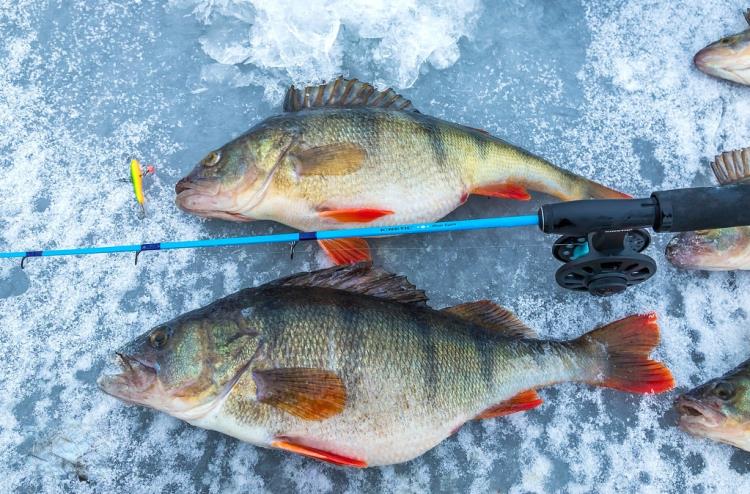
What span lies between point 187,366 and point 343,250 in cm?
70

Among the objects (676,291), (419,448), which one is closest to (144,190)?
(419,448)

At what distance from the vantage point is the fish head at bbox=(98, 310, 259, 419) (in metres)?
1.82

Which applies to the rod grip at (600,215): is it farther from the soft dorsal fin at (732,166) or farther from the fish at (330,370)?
the soft dorsal fin at (732,166)

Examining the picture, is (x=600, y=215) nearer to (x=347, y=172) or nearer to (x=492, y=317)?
(x=492, y=317)

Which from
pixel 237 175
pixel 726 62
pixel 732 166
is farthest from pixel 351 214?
pixel 726 62

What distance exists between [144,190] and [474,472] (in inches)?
66.3

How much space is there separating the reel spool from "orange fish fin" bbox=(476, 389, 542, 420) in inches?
16.9

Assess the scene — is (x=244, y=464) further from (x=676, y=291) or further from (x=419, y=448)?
(x=676, y=291)

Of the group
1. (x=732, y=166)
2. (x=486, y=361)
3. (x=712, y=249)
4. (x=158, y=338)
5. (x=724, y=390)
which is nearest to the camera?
(x=158, y=338)

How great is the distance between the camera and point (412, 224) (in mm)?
2137

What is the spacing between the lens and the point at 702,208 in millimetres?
1832

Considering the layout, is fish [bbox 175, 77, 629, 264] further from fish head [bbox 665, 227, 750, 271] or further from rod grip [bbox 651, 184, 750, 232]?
rod grip [bbox 651, 184, 750, 232]

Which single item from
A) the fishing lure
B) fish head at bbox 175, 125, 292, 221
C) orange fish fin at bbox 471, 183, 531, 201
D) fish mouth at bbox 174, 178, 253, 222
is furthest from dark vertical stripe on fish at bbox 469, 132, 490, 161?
the fishing lure

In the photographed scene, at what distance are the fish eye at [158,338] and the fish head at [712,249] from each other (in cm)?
193
